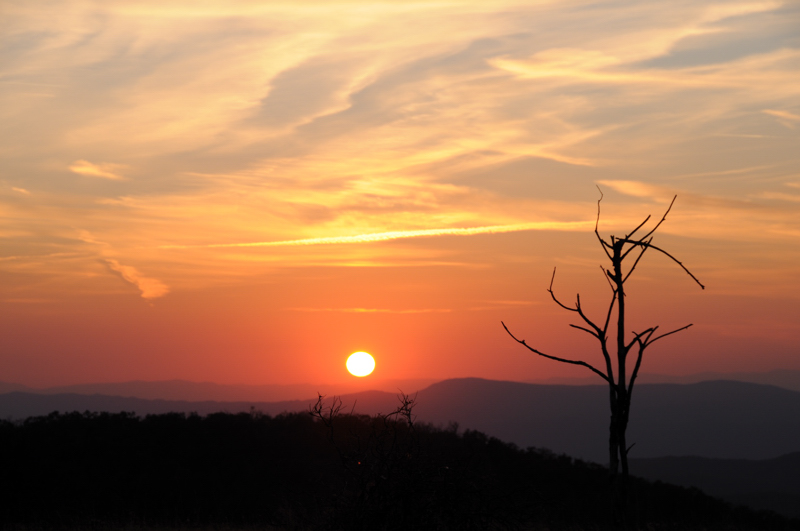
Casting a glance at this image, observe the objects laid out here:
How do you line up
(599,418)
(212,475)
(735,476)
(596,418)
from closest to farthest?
(212,475) → (735,476) → (599,418) → (596,418)

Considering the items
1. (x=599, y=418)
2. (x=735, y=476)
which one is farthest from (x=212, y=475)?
(x=599, y=418)

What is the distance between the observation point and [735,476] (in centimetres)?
8075

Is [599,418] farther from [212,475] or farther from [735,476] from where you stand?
[212,475]

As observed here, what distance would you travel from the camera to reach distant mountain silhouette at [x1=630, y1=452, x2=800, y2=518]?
213ft

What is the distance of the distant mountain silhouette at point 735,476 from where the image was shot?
64.9 m

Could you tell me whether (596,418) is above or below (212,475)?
below

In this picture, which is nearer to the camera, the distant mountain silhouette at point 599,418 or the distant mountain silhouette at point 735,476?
the distant mountain silhouette at point 735,476

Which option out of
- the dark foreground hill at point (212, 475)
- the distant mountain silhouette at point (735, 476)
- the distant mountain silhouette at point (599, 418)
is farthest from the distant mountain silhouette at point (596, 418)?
the dark foreground hill at point (212, 475)

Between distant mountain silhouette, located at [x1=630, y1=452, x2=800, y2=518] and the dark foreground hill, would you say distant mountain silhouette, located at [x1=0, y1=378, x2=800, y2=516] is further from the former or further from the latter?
the dark foreground hill

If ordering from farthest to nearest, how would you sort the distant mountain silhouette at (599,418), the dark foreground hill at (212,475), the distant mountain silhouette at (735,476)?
the distant mountain silhouette at (599,418) → the distant mountain silhouette at (735,476) → the dark foreground hill at (212,475)

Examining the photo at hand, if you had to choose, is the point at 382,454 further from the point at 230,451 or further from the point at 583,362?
the point at 230,451

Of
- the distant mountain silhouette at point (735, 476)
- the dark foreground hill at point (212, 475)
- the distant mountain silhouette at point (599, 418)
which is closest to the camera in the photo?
the dark foreground hill at point (212, 475)

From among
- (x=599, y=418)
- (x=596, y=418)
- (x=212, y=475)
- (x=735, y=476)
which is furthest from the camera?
(x=596, y=418)

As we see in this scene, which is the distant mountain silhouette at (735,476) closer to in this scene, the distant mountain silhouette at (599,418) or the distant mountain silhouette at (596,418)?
the distant mountain silhouette at (596,418)
